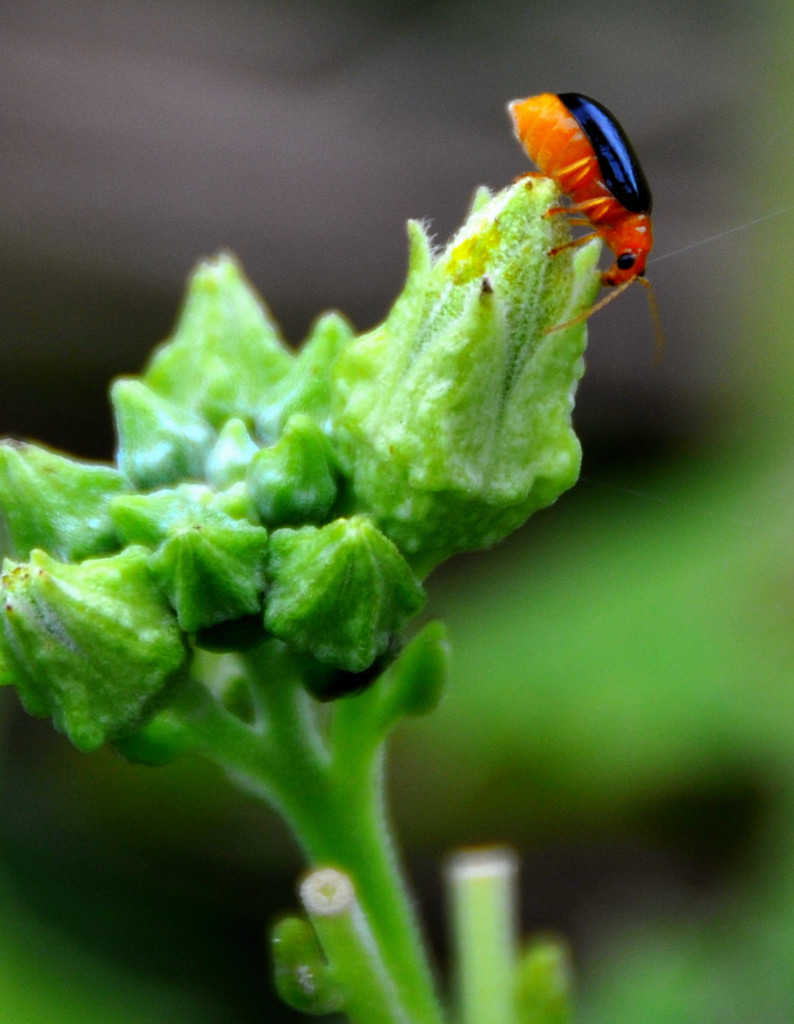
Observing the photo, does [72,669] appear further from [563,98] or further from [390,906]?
[563,98]

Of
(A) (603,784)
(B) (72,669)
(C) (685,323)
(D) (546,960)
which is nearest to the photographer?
(B) (72,669)

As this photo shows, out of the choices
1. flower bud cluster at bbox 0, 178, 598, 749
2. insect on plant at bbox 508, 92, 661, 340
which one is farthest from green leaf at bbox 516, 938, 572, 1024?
insect on plant at bbox 508, 92, 661, 340

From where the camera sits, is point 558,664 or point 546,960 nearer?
point 546,960

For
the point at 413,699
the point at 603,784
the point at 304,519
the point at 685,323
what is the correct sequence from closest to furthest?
1. the point at 304,519
2. the point at 413,699
3. the point at 603,784
4. the point at 685,323

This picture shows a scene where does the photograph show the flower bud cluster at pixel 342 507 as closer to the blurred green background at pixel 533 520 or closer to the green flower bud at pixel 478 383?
the green flower bud at pixel 478 383

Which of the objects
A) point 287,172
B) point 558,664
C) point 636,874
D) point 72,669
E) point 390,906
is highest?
point 287,172

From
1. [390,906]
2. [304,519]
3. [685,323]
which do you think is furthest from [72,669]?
[685,323]

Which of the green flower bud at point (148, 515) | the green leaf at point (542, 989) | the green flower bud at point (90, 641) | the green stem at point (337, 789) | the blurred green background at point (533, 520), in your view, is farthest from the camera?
the blurred green background at point (533, 520)

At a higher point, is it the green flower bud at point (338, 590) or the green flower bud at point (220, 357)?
the green flower bud at point (220, 357)

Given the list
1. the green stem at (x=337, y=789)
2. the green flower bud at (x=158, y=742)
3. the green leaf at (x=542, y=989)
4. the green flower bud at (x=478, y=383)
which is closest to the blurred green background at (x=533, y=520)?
the green leaf at (x=542, y=989)
